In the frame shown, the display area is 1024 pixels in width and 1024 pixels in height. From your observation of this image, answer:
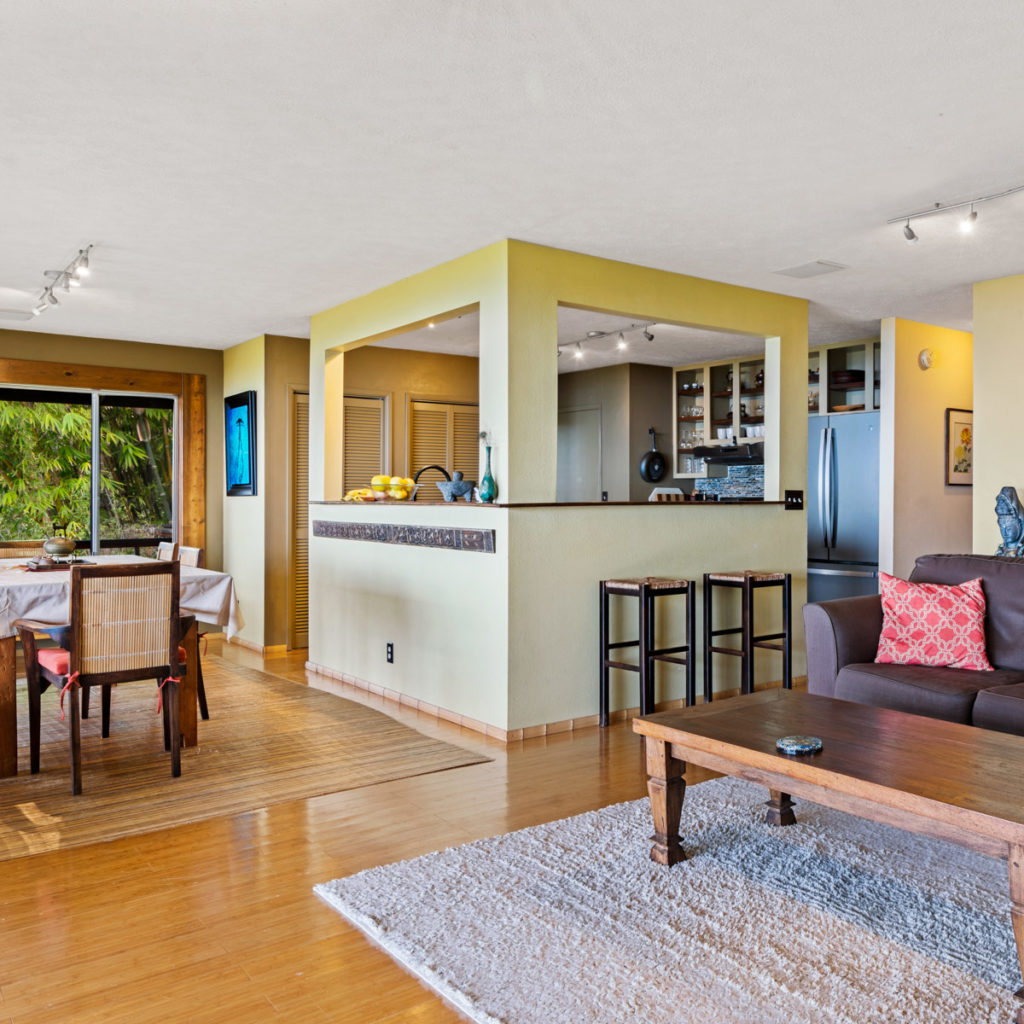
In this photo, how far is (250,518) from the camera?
7.23 metres

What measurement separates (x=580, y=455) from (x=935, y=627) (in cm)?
512

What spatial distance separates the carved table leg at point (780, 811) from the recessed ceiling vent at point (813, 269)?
9.29 ft

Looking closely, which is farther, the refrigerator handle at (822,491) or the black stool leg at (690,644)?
the refrigerator handle at (822,491)

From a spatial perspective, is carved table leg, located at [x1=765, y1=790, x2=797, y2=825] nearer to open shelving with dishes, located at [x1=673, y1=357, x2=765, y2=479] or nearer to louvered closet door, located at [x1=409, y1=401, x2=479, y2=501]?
louvered closet door, located at [x1=409, y1=401, x2=479, y2=501]

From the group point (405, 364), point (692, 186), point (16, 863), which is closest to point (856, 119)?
point (692, 186)

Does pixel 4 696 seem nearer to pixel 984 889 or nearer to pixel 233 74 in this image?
pixel 233 74

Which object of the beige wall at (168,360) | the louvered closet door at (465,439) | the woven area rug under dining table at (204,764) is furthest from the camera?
the louvered closet door at (465,439)

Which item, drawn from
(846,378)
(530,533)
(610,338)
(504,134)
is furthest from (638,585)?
(846,378)

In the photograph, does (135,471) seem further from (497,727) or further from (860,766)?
(860,766)

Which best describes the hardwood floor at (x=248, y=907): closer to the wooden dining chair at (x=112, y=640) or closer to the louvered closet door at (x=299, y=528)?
the wooden dining chair at (x=112, y=640)

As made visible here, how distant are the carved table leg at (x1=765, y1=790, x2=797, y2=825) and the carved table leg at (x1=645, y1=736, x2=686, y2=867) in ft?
1.59

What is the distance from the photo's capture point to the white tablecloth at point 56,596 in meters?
3.83

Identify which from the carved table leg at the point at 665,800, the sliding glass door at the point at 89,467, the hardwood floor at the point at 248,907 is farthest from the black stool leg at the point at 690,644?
the sliding glass door at the point at 89,467

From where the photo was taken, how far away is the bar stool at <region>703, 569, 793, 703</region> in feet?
16.0
